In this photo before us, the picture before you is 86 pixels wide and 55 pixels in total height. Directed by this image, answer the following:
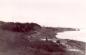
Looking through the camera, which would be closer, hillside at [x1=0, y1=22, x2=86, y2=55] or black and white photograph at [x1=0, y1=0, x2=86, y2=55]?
hillside at [x1=0, y1=22, x2=86, y2=55]

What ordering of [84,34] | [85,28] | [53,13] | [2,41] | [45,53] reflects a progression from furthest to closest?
1. [53,13]
2. [85,28]
3. [84,34]
4. [2,41]
5. [45,53]

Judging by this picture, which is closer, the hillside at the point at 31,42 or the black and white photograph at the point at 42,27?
the hillside at the point at 31,42

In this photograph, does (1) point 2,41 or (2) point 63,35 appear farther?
(2) point 63,35

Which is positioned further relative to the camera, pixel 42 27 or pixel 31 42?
pixel 42 27

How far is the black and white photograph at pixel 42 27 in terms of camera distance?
8.03 m

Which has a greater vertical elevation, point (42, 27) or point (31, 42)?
point (42, 27)

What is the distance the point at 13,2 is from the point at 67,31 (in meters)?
3.40

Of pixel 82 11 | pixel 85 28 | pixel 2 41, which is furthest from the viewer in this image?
pixel 82 11

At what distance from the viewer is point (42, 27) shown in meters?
11.1

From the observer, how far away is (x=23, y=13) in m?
12.4

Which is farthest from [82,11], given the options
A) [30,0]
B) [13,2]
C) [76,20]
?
[13,2]

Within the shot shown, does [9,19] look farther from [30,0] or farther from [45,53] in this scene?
[45,53]

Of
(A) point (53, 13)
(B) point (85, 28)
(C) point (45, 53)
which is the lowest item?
(C) point (45, 53)

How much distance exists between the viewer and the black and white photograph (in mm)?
8031
